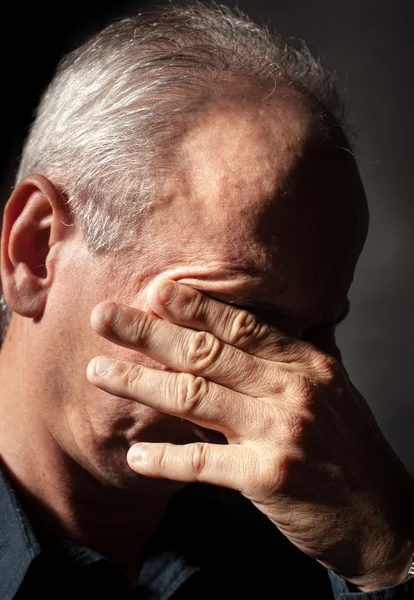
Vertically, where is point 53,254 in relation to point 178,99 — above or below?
below

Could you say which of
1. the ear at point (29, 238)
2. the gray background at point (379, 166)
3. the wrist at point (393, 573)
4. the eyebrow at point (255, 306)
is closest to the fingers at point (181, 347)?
the eyebrow at point (255, 306)

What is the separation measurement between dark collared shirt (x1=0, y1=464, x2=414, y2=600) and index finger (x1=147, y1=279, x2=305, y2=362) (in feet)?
1.48

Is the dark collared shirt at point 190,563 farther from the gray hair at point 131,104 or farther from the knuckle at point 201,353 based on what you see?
the gray hair at point 131,104

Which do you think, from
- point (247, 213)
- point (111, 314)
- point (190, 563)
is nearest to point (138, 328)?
point (111, 314)

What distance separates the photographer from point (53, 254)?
1.40 meters

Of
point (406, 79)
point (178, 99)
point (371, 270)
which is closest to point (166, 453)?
point (178, 99)

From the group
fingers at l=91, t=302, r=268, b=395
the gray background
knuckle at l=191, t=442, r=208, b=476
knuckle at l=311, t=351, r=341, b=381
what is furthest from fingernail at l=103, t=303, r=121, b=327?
the gray background

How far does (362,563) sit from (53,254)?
2.52ft

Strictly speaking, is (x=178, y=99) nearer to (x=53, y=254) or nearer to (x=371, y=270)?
(x=53, y=254)

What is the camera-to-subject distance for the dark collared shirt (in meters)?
1.38

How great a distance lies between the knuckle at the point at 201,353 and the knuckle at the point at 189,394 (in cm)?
2

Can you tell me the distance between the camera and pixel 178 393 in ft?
3.98

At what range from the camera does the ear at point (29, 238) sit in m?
1.40

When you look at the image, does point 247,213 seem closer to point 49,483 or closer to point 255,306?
point 255,306
